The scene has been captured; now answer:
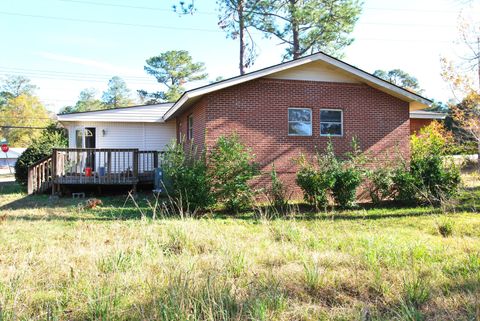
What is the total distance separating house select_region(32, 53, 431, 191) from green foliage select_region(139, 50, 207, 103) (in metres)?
31.0

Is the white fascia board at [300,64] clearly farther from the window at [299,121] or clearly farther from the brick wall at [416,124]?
the brick wall at [416,124]

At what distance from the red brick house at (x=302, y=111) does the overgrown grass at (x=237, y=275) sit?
5.53 m

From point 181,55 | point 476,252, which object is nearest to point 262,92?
point 476,252

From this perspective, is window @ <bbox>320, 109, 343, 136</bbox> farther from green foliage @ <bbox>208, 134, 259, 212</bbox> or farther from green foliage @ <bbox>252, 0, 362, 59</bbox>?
green foliage @ <bbox>252, 0, 362, 59</bbox>

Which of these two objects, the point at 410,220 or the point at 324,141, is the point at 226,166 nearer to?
the point at 324,141

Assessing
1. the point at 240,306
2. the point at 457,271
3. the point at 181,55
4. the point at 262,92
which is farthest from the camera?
the point at 181,55

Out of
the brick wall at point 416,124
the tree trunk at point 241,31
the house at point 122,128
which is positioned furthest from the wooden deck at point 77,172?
the brick wall at point 416,124

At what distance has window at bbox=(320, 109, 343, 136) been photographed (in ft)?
42.4

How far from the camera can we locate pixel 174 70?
44562 millimetres

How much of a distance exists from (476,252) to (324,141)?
7569 millimetres

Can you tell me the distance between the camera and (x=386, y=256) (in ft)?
16.5

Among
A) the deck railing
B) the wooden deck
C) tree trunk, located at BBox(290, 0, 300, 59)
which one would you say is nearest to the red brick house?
the wooden deck

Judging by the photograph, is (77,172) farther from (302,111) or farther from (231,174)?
(302,111)

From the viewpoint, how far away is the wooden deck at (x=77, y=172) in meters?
13.7
